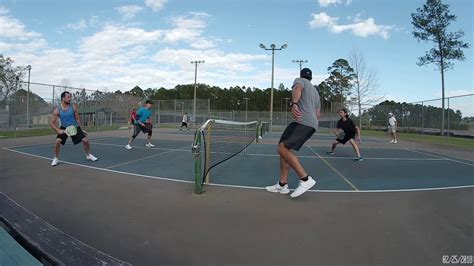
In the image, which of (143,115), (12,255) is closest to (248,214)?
(12,255)

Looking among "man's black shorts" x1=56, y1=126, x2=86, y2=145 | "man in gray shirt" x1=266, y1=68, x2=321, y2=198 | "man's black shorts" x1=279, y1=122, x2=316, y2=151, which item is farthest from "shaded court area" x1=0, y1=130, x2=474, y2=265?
"man's black shorts" x1=279, y1=122, x2=316, y2=151

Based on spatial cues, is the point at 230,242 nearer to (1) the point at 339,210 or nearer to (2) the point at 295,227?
(2) the point at 295,227

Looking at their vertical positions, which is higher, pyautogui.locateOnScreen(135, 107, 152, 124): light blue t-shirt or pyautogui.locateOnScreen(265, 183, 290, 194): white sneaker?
pyautogui.locateOnScreen(135, 107, 152, 124): light blue t-shirt

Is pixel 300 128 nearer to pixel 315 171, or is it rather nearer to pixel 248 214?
pixel 248 214

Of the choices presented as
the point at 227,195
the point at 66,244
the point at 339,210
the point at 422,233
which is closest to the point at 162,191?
the point at 227,195

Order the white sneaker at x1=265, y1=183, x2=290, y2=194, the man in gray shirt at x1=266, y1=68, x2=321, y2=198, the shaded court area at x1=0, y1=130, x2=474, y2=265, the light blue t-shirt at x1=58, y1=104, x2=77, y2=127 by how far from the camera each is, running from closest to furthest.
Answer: the shaded court area at x1=0, y1=130, x2=474, y2=265 < the man in gray shirt at x1=266, y1=68, x2=321, y2=198 < the white sneaker at x1=265, y1=183, x2=290, y2=194 < the light blue t-shirt at x1=58, y1=104, x2=77, y2=127

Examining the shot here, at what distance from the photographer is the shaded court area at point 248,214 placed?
3301 millimetres

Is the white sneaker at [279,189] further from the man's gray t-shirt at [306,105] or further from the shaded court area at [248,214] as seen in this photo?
the man's gray t-shirt at [306,105]

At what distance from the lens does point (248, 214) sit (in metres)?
4.49

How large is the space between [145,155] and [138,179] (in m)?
4.04

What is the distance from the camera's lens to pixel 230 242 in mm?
3529

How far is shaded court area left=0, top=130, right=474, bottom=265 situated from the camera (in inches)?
130

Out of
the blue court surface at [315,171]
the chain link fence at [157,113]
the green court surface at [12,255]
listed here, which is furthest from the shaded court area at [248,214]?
the chain link fence at [157,113]

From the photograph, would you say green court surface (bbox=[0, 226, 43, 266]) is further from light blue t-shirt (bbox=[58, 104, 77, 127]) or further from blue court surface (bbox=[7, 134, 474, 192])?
light blue t-shirt (bbox=[58, 104, 77, 127])
